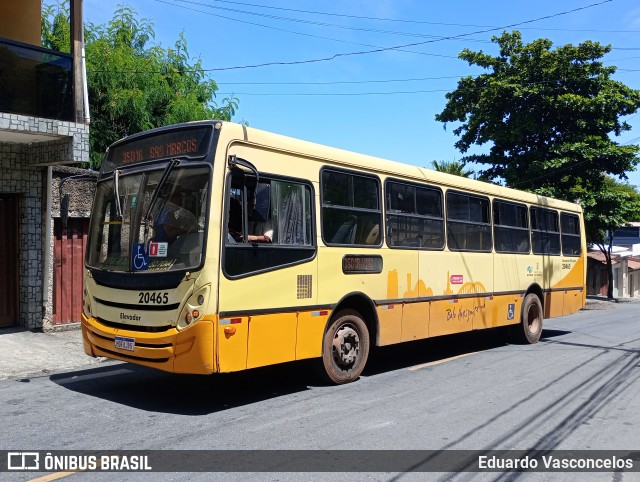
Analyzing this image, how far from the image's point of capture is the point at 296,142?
7422 mm

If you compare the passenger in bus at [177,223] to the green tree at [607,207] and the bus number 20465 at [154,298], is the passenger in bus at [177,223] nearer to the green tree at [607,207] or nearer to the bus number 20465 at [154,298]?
the bus number 20465 at [154,298]

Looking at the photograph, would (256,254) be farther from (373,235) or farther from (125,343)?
(373,235)

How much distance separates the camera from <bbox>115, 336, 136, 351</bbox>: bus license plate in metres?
6.42

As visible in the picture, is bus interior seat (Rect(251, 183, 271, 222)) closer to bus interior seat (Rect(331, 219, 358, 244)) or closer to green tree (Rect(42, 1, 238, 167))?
bus interior seat (Rect(331, 219, 358, 244))

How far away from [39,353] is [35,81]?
4863 millimetres

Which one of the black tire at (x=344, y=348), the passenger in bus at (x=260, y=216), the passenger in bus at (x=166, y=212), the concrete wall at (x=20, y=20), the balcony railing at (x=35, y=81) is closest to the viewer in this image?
the passenger in bus at (x=166, y=212)

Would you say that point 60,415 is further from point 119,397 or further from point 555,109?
point 555,109

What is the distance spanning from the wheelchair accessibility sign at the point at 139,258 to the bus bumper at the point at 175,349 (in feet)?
2.27

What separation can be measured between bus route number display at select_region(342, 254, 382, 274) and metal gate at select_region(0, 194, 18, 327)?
697cm

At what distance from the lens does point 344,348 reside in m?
7.89

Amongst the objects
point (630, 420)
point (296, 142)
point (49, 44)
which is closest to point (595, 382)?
point (630, 420)

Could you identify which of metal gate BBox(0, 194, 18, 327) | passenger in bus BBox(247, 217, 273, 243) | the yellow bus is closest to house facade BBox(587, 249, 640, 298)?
the yellow bus

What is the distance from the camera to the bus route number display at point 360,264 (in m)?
7.88

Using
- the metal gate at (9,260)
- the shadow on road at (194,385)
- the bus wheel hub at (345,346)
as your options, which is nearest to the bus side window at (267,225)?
the bus wheel hub at (345,346)
